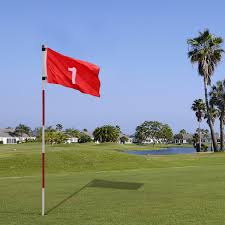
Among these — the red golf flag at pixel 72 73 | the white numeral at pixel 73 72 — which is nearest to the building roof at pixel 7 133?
the red golf flag at pixel 72 73

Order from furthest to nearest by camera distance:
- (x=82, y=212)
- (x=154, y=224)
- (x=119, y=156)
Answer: (x=119, y=156) < (x=82, y=212) < (x=154, y=224)

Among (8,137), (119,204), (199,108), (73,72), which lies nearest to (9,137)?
(8,137)

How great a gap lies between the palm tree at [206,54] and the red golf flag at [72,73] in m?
53.8

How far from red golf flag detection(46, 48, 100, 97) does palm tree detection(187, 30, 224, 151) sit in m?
53.8

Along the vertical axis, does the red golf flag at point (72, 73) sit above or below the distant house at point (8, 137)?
below

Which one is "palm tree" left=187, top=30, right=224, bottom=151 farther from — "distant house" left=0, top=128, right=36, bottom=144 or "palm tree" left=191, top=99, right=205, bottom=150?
"distant house" left=0, top=128, right=36, bottom=144

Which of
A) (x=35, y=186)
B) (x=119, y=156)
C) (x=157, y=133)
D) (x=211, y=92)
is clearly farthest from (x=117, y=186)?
(x=157, y=133)

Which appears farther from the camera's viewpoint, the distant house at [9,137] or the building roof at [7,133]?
the building roof at [7,133]

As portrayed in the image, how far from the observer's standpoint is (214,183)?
62.1ft

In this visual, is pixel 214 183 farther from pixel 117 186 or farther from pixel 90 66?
pixel 90 66

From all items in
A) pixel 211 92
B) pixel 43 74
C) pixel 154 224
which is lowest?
pixel 154 224

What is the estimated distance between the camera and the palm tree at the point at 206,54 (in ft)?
212

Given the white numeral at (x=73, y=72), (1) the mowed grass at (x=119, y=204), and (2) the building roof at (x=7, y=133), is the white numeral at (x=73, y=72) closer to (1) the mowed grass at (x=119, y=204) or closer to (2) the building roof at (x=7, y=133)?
(1) the mowed grass at (x=119, y=204)

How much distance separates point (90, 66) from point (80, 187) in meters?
7.12
